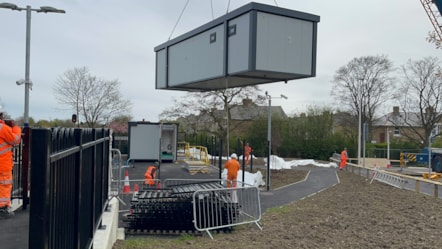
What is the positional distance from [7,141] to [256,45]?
16.2 feet

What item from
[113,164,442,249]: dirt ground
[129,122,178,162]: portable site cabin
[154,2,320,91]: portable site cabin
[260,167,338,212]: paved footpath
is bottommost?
[260,167,338,212]: paved footpath

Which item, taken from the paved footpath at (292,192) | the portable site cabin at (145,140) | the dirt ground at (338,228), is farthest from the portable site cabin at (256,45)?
the portable site cabin at (145,140)

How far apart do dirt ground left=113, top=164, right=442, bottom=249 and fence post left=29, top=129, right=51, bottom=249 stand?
491cm

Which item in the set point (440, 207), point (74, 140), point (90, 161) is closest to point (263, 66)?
point (90, 161)

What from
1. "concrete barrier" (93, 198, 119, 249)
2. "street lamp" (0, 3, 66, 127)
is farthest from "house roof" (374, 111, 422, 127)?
"concrete barrier" (93, 198, 119, 249)

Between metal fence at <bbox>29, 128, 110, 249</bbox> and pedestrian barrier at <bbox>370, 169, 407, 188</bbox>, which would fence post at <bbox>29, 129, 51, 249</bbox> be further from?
pedestrian barrier at <bbox>370, 169, 407, 188</bbox>

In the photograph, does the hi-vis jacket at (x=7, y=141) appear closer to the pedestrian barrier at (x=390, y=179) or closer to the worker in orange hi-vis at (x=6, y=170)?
the worker in orange hi-vis at (x=6, y=170)

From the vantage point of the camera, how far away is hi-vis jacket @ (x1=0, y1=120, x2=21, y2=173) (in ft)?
18.0

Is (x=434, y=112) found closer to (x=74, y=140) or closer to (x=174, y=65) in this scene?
(x=174, y=65)

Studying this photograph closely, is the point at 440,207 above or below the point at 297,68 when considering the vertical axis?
below

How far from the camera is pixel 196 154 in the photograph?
28.6m

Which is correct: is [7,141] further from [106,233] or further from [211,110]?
[211,110]

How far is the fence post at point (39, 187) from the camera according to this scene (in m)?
2.10

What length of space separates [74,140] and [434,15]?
2023cm
